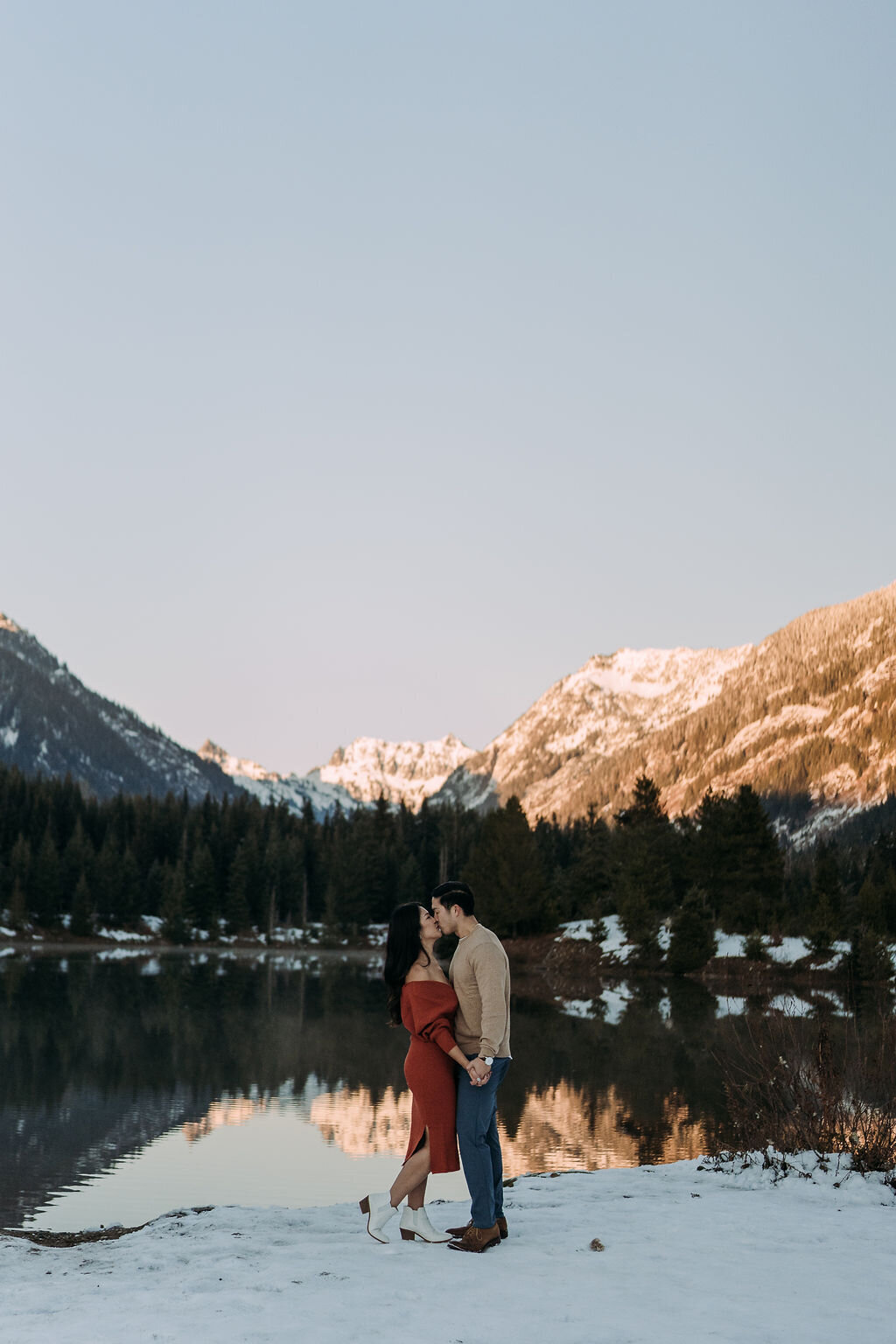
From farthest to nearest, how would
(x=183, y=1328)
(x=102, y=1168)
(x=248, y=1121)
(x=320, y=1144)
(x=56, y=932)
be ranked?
1. (x=56, y=932)
2. (x=248, y=1121)
3. (x=320, y=1144)
4. (x=102, y=1168)
5. (x=183, y=1328)

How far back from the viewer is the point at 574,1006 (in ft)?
162

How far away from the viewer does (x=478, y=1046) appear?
962cm

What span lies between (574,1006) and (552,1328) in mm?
43526

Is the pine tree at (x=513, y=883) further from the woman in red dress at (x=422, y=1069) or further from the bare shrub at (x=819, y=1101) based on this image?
the woman in red dress at (x=422, y=1069)

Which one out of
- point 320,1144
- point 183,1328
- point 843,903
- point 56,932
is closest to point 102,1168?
point 320,1144

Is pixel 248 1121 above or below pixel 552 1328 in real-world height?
below

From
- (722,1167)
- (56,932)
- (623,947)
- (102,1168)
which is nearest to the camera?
(722,1167)

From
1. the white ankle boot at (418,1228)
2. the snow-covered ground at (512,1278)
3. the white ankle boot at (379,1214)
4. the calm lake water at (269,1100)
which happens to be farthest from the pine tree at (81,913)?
the white ankle boot at (418,1228)

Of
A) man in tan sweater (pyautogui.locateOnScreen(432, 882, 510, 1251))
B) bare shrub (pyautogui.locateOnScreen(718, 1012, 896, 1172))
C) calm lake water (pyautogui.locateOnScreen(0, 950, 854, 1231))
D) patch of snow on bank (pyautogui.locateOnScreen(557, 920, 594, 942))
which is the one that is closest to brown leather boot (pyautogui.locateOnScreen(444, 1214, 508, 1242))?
man in tan sweater (pyautogui.locateOnScreen(432, 882, 510, 1251))

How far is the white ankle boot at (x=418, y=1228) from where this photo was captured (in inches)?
377

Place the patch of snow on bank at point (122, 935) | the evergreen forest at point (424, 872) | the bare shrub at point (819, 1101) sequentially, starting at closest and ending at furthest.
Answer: the bare shrub at point (819, 1101) < the evergreen forest at point (424, 872) < the patch of snow on bank at point (122, 935)

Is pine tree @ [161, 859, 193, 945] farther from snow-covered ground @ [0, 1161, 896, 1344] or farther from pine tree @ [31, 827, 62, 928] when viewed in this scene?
snow-covered ground @ [0, 1161, 896, 1344]

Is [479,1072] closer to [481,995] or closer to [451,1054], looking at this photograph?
[451,1054]

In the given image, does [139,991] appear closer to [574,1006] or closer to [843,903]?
[574,1006]
